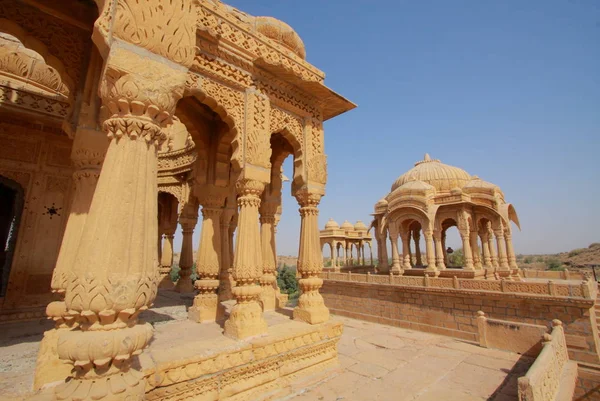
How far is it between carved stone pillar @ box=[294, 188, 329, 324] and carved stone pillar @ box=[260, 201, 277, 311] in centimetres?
144

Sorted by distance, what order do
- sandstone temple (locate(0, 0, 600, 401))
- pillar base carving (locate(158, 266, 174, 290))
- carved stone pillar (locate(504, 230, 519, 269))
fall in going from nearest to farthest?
sandstone temple (locate(0, 0, 600, 401)) → pillar base carving (locate(158, 266, 174, 290)) → carved stone pillar (locate(504, 230, 519, 269))

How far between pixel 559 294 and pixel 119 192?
13087mm

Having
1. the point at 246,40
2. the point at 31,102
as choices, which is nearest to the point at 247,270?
the point at 246,40

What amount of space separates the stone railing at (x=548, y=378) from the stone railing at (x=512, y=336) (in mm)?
432

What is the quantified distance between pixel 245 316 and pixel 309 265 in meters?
1.81

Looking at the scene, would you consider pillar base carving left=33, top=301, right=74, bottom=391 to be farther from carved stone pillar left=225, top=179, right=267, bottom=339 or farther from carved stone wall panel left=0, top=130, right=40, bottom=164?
carved stone wall panel left=0, top=130, right=40, bottom=164

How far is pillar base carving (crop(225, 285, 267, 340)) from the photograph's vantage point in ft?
14.8

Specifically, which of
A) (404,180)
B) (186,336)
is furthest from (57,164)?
(404,180)

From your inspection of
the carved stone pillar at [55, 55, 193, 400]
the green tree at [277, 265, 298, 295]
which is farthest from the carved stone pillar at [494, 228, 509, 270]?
the carved stone pillar at [55, 55, 193, 400]

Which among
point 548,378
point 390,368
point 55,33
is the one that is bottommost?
point 390,368

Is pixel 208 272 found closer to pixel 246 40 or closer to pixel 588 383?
pixel 246 40

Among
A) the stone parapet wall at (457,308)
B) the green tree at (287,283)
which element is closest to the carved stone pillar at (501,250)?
the stone parapet wall at (457,308)

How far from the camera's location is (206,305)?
6.23 m

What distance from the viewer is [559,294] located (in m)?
9.89
